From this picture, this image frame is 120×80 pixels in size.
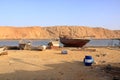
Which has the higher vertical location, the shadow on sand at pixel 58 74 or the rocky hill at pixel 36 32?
the shadow on sand at pixel 58 74

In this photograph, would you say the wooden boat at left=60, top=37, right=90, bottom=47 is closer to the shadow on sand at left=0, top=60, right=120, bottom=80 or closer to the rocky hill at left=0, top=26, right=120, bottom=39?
the shadow on sand at left=0, top=60, right=120, bottom=80

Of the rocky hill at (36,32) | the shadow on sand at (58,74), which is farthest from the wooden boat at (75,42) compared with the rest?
the rocky hill at (36,32)

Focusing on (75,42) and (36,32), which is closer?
(75,42)

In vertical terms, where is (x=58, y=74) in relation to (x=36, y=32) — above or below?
above

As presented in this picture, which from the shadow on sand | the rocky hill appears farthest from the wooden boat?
the rocky hill

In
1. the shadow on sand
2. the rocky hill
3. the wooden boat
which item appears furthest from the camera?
the rocky hill

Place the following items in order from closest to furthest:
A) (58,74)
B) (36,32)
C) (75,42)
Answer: (58,74) < (75,42) < (36,32)

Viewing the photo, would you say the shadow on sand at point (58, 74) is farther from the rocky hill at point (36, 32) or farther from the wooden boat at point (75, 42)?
the rocky hill at point (36, 32)

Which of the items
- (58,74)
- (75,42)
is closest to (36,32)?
(75,42)

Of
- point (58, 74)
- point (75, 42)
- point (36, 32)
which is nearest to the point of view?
point (58, 74)

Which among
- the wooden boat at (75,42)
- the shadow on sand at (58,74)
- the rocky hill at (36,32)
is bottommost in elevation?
the rocky hill at (36,32)

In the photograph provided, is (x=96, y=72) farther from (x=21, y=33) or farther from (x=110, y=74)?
(x=21, y=33)

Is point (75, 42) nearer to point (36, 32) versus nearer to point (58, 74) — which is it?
point (58, 74)

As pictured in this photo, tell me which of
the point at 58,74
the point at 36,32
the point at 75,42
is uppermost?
the point at 58,74
